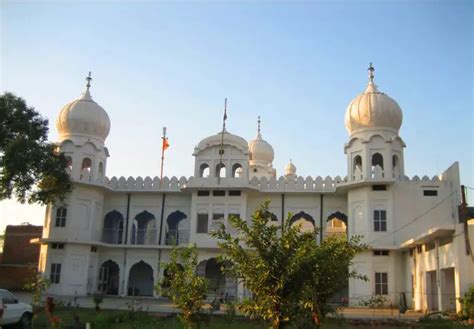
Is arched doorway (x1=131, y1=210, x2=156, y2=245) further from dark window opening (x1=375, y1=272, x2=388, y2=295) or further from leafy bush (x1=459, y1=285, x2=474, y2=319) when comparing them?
leafy bush (x1=459, y1=285, x2=474, y2=319)

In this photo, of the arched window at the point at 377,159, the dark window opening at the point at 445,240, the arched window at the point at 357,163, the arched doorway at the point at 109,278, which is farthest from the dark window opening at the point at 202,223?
the dark window opening at the point at 445,240

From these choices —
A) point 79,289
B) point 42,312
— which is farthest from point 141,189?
point 42,312

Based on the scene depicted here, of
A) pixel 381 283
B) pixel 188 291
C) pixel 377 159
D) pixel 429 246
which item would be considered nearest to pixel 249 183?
pixel 377 159

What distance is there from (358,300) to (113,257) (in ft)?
41.1

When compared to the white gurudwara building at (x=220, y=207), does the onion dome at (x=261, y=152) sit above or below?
above

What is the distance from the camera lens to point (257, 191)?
85.8 ft

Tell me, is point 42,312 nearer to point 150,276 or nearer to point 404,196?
point 150,276

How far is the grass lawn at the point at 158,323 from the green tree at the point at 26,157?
6.19 m

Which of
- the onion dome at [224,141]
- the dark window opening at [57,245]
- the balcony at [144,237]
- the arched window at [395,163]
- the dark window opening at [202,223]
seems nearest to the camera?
the arched window at [395,163]

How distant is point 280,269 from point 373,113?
1843 cm

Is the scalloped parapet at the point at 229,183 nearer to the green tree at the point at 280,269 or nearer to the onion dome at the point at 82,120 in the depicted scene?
the onion dome at the point at 82,120

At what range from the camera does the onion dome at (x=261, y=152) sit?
3728 centimetres

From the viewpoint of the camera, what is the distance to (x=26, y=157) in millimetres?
20844

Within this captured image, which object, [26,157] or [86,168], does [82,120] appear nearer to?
[86,168]
